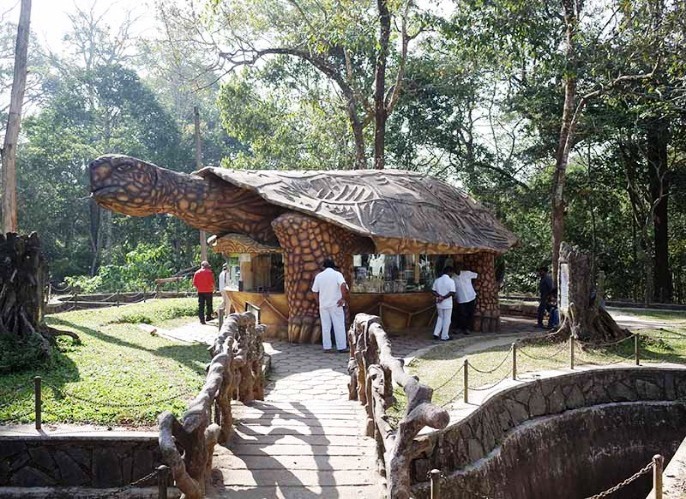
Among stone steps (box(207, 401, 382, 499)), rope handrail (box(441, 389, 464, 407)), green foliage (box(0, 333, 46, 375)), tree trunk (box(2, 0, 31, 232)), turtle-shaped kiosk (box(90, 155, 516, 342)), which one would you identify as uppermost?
tree trunk (box(2, 0, 31, 232))

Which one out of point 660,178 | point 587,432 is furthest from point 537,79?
point 587,432

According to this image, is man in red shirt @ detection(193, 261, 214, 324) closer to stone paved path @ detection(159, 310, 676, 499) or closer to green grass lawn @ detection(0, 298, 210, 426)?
green grass lawn @ detection(0, 298, 210, 426)

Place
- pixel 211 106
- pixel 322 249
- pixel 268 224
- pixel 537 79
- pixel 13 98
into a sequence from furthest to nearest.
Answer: pixel 211 106
pixel 537 79
pixel 13 98
pixel 268 224
pixel 322 249

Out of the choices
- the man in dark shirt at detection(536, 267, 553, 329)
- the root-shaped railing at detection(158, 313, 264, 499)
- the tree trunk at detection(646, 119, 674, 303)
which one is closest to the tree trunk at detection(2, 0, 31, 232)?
the root-shaped railing at detection(158, 313, 264, 499)

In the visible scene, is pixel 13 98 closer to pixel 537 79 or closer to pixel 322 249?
pixel 322 249

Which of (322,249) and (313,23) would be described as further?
(313,23)

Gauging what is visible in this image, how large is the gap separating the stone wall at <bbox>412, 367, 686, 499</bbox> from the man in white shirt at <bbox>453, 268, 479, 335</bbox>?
3709mm

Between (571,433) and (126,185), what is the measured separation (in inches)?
328

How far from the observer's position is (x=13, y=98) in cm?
1315

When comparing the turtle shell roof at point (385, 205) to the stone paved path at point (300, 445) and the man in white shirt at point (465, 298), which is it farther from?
the stone paved path at point (300, 445)

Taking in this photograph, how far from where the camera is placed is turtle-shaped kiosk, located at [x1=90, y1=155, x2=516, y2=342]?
11055 millimetres

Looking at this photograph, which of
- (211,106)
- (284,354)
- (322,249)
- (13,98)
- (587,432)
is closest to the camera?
(587,432)

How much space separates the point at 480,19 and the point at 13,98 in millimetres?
10202

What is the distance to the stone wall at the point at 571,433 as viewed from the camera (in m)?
6.70
